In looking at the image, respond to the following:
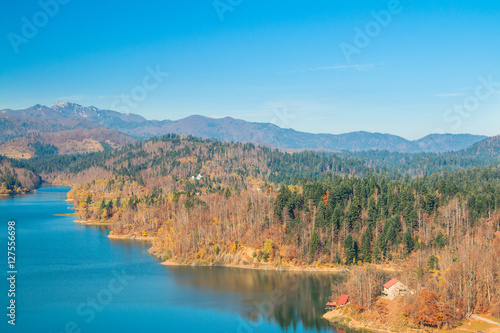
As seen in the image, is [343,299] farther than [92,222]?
No

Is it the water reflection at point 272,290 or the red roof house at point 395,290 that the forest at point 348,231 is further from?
the water reflection at point 272,290

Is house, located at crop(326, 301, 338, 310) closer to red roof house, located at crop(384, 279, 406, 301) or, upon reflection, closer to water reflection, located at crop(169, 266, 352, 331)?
water reflection, located at crop(169, 266, 352, 331)

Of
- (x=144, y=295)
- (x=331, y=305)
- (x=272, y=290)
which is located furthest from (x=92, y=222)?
(x=331, y=305)

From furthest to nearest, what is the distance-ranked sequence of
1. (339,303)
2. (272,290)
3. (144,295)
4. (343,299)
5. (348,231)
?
(348,231)
(272,290)
(144,295)
(343,299)
(339,303)

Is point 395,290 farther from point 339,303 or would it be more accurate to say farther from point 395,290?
point 339,303

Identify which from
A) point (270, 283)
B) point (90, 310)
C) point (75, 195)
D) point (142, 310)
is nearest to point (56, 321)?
point (90, 310)

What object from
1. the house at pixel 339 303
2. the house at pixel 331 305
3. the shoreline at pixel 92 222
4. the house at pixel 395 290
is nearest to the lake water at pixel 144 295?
the house at pixel 331 305
